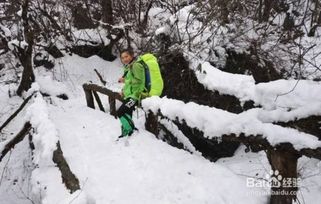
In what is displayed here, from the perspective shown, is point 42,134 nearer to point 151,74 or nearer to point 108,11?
point 151,74

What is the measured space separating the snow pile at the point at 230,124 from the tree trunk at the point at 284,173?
15cm

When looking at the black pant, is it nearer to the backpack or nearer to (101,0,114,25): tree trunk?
the backpack

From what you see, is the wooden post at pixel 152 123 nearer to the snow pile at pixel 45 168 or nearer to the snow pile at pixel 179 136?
the snow pile at pixel 179 136

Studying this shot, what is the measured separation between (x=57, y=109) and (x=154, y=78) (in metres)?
4.74

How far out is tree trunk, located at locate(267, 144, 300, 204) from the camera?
427 cm

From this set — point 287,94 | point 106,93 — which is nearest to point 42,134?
point 106,93

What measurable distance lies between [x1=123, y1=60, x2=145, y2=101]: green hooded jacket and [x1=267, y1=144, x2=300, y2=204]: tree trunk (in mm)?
3334

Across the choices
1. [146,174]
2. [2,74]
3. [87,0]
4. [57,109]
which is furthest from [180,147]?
[87,0]

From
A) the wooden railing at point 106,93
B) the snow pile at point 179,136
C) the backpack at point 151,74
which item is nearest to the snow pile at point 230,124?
the backpack at point 151,74

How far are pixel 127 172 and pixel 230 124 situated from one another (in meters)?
2.08

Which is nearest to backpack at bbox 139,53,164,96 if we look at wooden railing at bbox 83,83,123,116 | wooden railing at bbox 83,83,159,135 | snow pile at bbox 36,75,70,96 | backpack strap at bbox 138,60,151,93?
backpack strap at bbox 138,60,151,93

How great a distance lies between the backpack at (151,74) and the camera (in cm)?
726

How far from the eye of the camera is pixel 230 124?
4.68 meters

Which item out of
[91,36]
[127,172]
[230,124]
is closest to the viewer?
[230,124]
